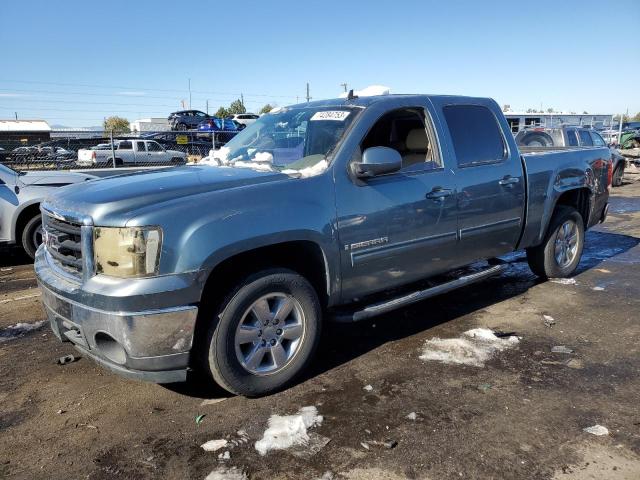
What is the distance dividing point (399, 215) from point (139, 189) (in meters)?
1.83

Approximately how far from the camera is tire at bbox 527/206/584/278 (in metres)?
5.81

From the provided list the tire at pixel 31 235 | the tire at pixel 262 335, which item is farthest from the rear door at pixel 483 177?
the tire at pixel 31 235

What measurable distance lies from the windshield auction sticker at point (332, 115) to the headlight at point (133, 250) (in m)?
1.76

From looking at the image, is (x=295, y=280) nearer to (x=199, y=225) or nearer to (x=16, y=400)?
(x=199, y=225)

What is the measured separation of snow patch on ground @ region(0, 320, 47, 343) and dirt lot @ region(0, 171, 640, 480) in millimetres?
50

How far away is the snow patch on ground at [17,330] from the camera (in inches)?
182

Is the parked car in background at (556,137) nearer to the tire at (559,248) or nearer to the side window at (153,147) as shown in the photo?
the tire at (559,248)

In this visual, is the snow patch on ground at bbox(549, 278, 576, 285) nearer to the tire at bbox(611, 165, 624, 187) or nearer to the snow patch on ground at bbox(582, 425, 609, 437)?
the snow patch on ground at bbox(582, 425, 609, 437)

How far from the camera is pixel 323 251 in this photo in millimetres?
3543

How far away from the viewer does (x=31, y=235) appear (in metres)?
7.34

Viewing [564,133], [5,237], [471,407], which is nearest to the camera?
[471,407]

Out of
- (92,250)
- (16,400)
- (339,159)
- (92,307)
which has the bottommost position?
(16,400)

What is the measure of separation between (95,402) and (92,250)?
3.59 feet

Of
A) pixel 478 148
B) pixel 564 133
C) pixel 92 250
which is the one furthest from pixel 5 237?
pixel 564 133
